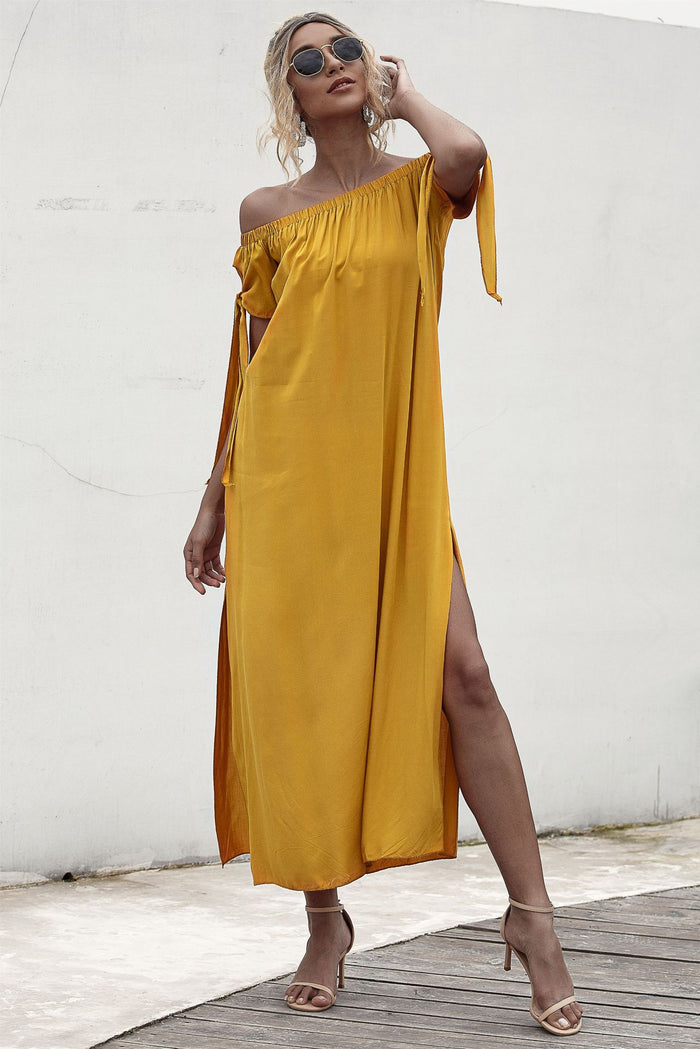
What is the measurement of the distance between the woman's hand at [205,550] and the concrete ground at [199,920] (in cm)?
88

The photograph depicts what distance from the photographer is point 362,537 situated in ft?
8.21

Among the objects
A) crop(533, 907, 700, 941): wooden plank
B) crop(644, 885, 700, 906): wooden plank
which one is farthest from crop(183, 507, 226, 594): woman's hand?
crop(644, 885, 700, 906): wooden plank

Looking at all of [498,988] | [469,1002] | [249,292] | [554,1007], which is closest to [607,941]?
[498,988]

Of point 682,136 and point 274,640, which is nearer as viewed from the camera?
point 274,640

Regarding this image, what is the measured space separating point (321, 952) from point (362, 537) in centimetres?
86

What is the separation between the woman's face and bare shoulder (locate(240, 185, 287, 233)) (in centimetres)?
17

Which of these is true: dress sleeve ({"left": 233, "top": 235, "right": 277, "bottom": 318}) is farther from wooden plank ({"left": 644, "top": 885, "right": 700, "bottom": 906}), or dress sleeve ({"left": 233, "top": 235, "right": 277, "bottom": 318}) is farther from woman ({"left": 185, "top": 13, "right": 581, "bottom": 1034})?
wooden plank ({"left": 644, "top": 885, "right": 700, "bottom": 906})

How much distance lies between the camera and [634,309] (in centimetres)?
437

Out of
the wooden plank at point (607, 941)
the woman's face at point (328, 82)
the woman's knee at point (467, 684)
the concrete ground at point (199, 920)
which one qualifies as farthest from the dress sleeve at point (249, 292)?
the wooden plank at point (607, 941)

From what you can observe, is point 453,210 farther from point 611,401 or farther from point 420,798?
point 611,401

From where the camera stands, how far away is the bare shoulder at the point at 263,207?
2.62m

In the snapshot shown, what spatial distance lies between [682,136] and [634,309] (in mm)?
607

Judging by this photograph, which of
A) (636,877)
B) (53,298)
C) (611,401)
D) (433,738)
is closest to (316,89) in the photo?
(433,738)

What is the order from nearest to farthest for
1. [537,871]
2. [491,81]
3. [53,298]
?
[537,871] < [53,298] < [491,81]
